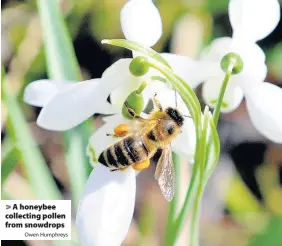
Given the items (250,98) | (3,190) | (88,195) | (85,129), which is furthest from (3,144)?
(250,98)

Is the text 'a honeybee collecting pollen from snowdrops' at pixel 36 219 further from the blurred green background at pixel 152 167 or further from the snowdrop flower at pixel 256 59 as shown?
the snowdrop flower at pixel 256 59

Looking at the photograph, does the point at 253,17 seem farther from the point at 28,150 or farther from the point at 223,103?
the point at 28,150

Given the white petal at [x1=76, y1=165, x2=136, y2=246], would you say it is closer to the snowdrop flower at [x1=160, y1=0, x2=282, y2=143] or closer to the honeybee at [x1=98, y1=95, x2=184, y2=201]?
the honeybee at [x1=98, y1=95, x2=184, y2=201]

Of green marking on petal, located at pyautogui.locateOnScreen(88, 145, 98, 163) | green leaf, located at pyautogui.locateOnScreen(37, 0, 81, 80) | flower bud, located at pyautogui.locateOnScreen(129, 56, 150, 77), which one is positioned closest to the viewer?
flower bud, located at pyautogui.locateOnScreen(129, 56, 150, 77)

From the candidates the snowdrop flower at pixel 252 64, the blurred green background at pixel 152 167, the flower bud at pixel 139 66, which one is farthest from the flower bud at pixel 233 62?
the blurred green background at pixel 152 167

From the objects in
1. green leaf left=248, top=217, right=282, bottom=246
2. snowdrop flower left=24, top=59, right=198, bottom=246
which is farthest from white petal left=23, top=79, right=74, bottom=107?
green leaf left=248, top=217, right=282, bottom=246
